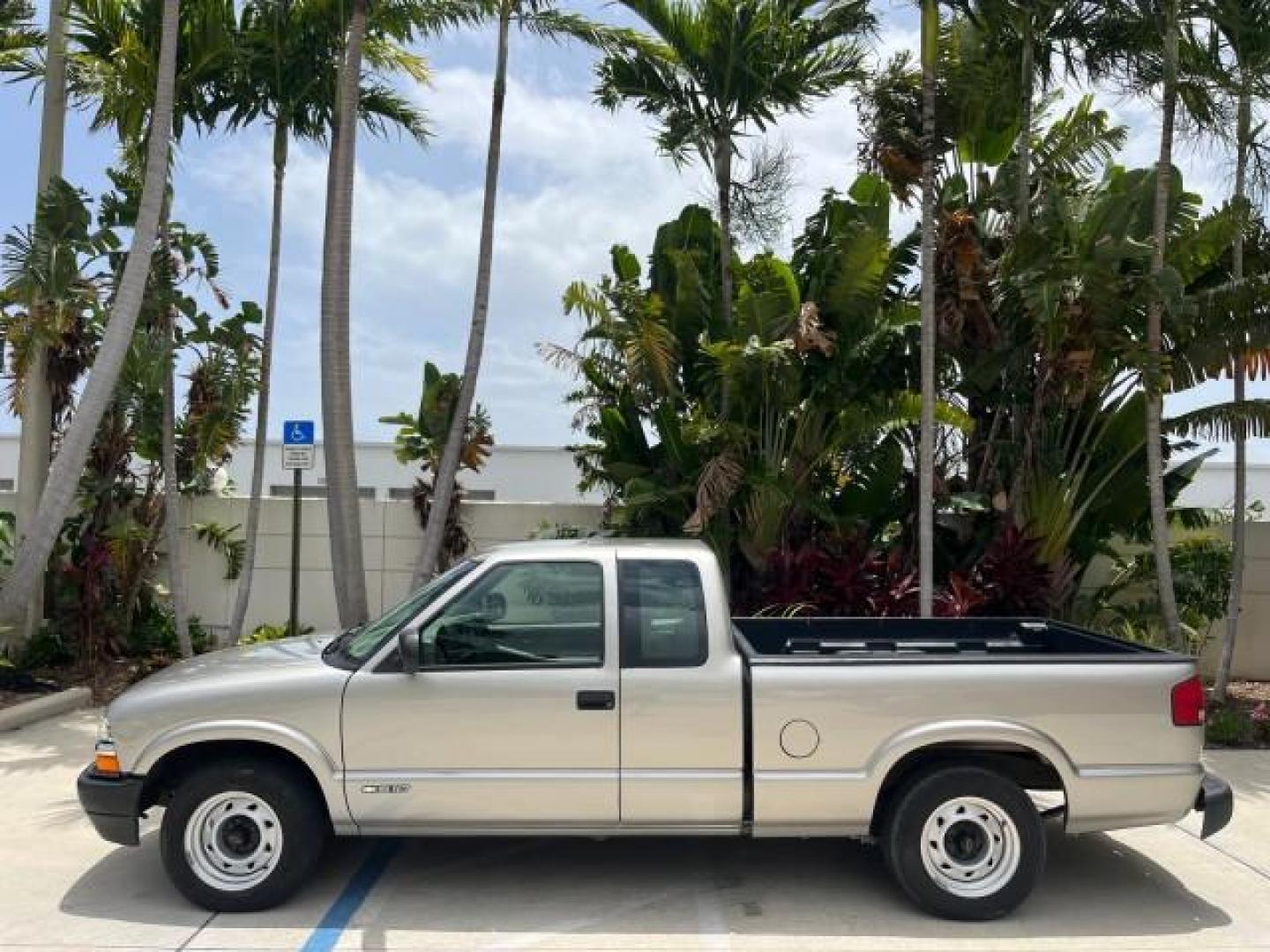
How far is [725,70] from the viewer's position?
451 inches

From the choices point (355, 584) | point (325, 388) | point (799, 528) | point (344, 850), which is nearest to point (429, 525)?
point (355, 584)

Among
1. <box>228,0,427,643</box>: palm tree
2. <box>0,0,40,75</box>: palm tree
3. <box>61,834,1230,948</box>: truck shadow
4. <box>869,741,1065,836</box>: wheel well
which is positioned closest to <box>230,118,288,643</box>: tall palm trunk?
<box>228,0,427,643</box>: palm tree

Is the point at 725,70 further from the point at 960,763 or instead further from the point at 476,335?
the point at 960,763

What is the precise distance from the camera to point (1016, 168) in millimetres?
12555

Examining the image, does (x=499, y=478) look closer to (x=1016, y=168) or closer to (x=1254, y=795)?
(x=1016, y=168)

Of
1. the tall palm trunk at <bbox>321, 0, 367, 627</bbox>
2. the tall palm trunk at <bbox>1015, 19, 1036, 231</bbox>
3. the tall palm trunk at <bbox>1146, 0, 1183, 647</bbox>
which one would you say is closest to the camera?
the tall palm trunk at <bbox>1146, 0, 1183, 647</bbox>

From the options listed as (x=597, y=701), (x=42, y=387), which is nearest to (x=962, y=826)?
(x=597, y=701)

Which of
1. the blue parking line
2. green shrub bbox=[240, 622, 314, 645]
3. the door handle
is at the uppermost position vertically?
the door handle

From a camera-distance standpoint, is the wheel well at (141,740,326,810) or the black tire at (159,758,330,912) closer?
the black tire at (159,758,330,912)

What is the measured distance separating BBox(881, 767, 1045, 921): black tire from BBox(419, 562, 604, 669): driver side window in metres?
1.66

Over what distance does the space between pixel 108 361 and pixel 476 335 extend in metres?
3.43

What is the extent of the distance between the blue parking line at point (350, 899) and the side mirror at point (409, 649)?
1186 mm

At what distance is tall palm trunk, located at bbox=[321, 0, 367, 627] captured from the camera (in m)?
11.0

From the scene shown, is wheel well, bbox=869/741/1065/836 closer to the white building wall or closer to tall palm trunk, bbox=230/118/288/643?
tall palm trunk, bbox=230/118/288/643
